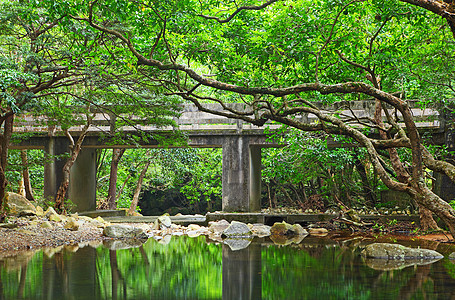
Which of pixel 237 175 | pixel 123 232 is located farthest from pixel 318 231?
pixel 123 232

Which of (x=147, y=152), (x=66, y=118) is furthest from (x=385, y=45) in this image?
→ (x=147, y=152)

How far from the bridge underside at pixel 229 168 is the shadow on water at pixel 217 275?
5521mm

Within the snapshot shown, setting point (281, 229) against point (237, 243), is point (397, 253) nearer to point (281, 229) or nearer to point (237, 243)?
point (237, 243)

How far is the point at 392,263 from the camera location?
25.6 ft

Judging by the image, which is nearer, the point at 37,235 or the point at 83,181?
the point at 37,235

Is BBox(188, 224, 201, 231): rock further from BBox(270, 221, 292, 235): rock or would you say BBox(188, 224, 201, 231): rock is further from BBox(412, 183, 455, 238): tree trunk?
BBox(412, 183, 455, 238): tree trunk

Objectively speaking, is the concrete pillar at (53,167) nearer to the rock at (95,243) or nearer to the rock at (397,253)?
the rock at (95,243)

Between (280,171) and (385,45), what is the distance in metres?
5.95

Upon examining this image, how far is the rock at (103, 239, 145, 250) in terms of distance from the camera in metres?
10.2

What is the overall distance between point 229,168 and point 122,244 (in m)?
5.40

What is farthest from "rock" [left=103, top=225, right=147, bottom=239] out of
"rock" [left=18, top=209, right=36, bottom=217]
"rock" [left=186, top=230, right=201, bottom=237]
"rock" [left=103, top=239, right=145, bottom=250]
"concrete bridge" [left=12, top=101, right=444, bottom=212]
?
"concrete bridge" [left=12, top=101, right=444, bottom=212]

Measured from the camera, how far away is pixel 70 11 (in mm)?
7773

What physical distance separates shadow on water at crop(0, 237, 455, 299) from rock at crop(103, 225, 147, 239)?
2312 mm

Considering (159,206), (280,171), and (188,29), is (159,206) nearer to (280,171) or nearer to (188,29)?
(280,171)
